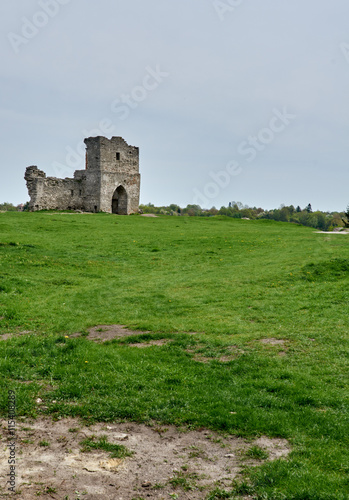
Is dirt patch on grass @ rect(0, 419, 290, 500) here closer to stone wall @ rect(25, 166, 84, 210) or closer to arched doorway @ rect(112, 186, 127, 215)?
stone wall @ rect(25, 166, 84, 210)

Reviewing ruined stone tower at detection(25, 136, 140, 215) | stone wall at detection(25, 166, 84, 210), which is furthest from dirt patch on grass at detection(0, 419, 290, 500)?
ruined stone tower at detection(25, 136, 140, 215)

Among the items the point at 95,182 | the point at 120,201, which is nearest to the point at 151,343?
the point at 95,182

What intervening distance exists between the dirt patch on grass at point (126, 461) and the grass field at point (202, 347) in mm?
297

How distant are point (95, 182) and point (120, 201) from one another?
557 cm

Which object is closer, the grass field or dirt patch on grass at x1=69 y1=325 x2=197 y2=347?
the grass field

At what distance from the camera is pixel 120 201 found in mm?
59125

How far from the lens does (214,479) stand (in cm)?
540

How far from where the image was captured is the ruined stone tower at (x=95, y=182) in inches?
2058

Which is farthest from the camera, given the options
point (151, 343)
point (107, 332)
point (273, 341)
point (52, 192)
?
point (52, 192)

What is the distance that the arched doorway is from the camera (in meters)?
58.6

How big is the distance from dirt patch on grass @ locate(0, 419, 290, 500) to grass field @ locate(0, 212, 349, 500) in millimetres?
297

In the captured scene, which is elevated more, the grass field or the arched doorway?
the arched doorway

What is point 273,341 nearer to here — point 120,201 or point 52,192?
point 52,192

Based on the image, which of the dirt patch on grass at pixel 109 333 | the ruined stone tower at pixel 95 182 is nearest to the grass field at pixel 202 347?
the dirt patch on grass at pixel 109 333
